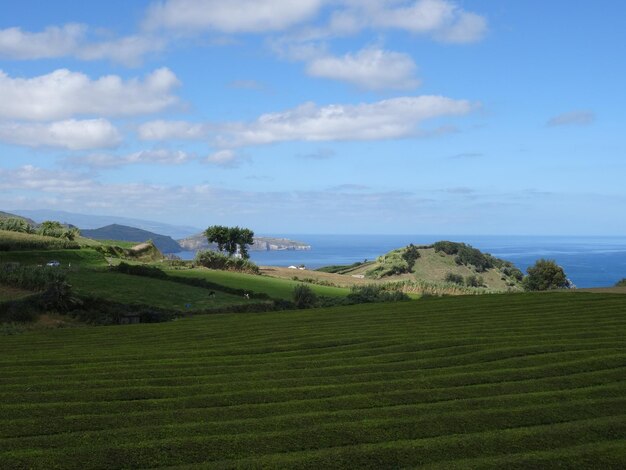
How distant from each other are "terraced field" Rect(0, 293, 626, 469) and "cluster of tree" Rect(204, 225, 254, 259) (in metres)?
48.9

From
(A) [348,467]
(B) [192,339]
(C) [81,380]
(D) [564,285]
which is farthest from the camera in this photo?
(D) [564,285]

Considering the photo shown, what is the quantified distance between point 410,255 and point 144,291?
189 ft

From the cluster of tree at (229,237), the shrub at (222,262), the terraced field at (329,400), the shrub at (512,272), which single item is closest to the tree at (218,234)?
the cluster of tree at (229,237)

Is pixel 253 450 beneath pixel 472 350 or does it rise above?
beneath

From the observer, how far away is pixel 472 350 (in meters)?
14.2

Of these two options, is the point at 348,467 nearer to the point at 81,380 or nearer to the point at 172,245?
the point at 81,380

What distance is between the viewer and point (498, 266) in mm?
87938

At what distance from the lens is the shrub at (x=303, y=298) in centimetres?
3325

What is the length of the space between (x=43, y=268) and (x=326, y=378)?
24.9 m

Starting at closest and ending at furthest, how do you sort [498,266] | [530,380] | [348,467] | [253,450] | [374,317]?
[348,467] < [253,450] < [530,380] < [374,317] < [498,266]

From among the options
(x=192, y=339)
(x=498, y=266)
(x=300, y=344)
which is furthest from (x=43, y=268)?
(x=498, y=266)

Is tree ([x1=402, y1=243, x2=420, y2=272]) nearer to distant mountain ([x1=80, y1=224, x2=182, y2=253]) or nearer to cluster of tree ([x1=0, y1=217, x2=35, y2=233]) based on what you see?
cluster of tree ([x1=0, y1=217, x2=35, y2=233])

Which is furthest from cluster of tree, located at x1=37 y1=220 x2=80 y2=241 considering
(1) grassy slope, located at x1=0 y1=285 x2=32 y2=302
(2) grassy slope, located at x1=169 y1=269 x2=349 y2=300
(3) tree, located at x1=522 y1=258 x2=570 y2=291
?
(3) tree, located at x1=522 y1=258 x2=570 y2=291

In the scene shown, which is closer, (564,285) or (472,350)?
(472,350)
